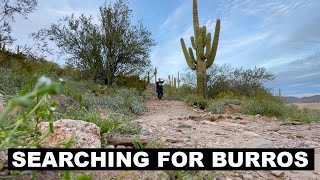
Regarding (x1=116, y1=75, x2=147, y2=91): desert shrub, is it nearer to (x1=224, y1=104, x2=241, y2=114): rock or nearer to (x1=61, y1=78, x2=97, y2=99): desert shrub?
(x1=61, y1=78, x2=97, y2=99): desert shrub

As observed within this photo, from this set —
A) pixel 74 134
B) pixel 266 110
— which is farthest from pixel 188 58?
pixel 74 134

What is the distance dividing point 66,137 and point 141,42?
14465 millimetres

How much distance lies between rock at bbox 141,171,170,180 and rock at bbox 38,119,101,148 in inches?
15.5

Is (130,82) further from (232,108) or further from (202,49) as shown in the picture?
(232,108)

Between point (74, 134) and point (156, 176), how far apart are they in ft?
1.81

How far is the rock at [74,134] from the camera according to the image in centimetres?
160

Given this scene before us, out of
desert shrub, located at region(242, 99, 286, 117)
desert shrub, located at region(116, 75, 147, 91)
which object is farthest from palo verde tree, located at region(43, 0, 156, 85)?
desert shrub, located at region(242, 99, 286, 117)

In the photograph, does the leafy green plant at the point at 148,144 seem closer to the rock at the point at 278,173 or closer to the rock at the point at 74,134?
the rock at the point at 74,134

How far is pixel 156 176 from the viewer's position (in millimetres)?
1446

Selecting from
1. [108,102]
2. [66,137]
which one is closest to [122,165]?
[66,137]

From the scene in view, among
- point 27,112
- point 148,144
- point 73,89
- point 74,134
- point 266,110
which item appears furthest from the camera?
point 73,89

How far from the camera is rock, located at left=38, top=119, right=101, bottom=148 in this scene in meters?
1.60

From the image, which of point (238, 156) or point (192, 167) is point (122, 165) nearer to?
point (192, 167)

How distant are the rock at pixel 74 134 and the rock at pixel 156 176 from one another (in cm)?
39
